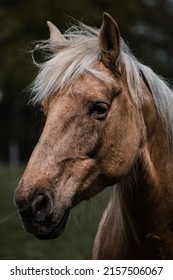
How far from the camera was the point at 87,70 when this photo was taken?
10.5ft

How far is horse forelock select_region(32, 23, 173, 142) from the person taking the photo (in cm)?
321

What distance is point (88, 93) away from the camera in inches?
122

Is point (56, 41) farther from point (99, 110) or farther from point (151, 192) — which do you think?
point (151, 192)

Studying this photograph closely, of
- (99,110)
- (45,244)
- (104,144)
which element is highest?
(99,110)

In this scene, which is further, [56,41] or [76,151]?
[56,41]

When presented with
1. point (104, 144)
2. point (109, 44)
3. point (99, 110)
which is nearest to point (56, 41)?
point (109, 44)

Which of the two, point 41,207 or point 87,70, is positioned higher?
point 87,70

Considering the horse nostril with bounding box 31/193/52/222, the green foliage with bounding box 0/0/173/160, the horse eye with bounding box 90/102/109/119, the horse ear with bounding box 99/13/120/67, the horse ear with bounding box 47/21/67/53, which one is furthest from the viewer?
the green foliage with bounding box 0/0/173/160

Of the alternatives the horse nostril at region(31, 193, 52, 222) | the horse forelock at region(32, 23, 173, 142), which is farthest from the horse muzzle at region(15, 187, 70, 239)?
the horse forelock at region(32, 23, 173, 142)

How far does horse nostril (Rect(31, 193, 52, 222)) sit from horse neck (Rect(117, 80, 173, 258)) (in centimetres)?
63

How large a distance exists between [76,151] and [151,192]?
1.77 feet

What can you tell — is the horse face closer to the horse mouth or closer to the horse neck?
the horse mouth

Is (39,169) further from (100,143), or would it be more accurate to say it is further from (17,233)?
(17,233)

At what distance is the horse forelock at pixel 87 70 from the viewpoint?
3.21m
